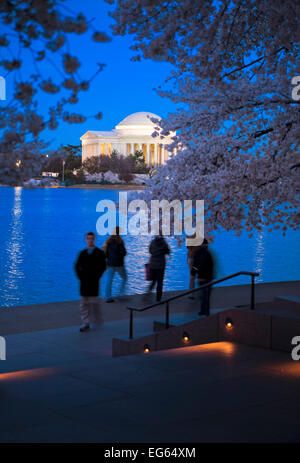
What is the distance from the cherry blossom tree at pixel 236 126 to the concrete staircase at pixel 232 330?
2.24m

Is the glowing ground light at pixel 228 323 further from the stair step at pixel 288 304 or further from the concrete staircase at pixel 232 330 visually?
the stair step at pixel 288 304

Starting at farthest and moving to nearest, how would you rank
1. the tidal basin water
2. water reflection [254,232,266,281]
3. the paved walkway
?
1. water reflection [254,232,266,281]
2. the tidal basin water
3. the paved walkway

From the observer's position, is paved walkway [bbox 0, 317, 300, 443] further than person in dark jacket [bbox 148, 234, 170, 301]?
No

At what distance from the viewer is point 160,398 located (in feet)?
21.7

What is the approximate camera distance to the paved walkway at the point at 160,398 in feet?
17.7

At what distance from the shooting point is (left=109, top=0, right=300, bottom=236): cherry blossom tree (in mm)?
10773

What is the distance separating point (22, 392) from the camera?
22.6 ft

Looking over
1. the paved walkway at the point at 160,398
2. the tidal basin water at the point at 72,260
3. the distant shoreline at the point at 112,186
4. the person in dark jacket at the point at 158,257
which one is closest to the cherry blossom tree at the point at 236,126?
the person in dark jacket at the point at 158,257

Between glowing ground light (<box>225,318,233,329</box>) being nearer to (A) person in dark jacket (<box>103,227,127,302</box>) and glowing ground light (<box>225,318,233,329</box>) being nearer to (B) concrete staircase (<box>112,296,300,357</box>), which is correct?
(B) concrete staircase (<box>112,296,300,357</box>)

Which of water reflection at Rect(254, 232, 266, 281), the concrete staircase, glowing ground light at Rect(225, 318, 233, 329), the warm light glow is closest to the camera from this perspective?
the warm light glow

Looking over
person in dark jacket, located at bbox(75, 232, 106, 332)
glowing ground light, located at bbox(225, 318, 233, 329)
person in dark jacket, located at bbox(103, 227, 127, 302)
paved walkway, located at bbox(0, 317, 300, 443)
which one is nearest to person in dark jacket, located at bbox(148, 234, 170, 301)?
person in dark jacket, located at bbox(103, 227, 127, 302)

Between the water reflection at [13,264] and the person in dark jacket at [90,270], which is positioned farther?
the water reflection at [13,264]

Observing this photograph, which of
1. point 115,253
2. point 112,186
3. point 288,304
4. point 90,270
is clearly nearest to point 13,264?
point 115,253

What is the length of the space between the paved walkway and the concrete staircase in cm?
27
